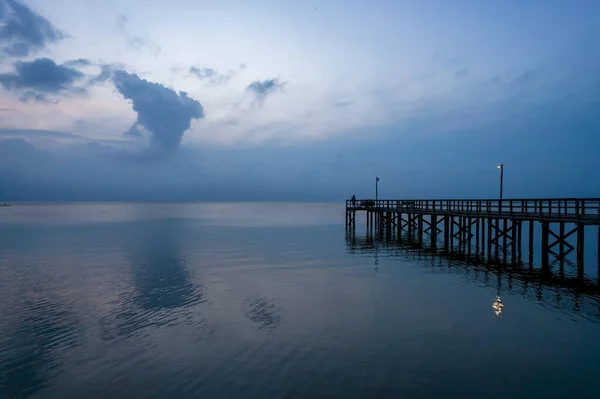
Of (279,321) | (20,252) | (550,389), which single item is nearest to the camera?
(550,389)

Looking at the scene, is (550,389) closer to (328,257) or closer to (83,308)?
(83,308)

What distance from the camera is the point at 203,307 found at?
16.6 metres

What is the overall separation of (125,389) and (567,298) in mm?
17991

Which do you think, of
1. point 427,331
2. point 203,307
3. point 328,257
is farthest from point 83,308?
point 328,257

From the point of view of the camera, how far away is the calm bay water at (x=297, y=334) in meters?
9.61

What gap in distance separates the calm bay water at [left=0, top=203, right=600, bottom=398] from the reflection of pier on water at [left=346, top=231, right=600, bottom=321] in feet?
0.56

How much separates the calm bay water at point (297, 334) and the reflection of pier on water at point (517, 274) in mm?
172

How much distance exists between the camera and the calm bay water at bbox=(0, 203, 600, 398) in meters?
9.61

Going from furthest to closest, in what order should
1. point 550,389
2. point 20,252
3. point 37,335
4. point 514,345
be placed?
1. point 20,252
2. point 37,335
3. point 514,345
4. point 550,389

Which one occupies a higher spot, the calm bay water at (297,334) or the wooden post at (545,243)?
the wooden post at (545,243)

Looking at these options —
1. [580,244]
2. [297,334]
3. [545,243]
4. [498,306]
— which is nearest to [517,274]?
[580,244]

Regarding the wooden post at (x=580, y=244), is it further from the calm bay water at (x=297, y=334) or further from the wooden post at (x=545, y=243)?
the calm bay water at (x=297, y=334)

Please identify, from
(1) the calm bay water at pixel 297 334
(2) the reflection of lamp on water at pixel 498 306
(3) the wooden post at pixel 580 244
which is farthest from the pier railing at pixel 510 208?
(2) the reflection of lamp on water at pixel 498 306

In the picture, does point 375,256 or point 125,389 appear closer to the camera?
point 125,389
